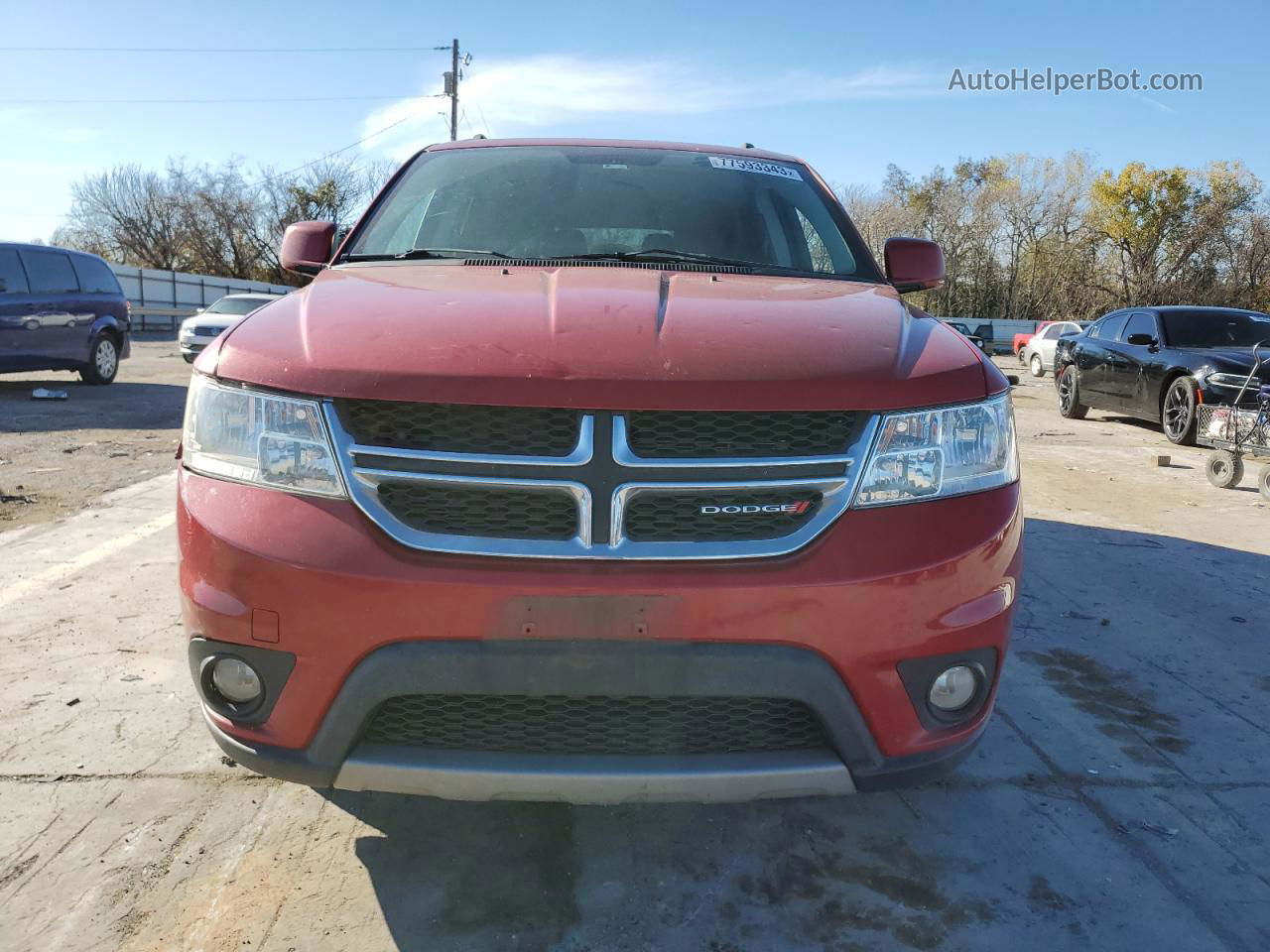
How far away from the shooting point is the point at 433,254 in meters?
2.86

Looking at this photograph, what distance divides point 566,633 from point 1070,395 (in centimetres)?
1317

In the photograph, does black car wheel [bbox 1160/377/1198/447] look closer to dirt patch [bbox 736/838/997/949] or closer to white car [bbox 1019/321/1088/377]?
dirt patch [bbox 736/838/997/949]

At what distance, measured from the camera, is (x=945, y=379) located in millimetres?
2043

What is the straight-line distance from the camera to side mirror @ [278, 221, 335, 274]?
3225 mm

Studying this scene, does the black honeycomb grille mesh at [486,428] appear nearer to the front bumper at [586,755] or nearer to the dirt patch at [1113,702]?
the front bumper at [586,755]

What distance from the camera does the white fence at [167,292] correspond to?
34406mm

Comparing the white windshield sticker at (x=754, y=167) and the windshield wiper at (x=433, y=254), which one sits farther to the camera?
the white windshield sticker at (x=754, y=167)

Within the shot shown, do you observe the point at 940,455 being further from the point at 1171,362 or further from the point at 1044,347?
the point at 1044,347

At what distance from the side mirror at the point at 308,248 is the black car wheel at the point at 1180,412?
31.8 feet

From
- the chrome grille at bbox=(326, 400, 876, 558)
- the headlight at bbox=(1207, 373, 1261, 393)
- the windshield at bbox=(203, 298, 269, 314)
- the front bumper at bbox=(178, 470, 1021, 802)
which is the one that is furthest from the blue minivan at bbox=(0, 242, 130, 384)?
the headlight at bbox=(1207, 373, 1261, 393)

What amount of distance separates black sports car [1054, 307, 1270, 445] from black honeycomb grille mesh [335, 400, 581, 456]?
919 cm

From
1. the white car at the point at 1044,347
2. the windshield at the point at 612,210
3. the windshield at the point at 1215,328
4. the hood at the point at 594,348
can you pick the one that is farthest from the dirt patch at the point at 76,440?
the white car at the point at 1044,347

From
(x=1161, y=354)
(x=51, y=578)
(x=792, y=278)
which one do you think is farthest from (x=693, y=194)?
(x=1161, y=354)

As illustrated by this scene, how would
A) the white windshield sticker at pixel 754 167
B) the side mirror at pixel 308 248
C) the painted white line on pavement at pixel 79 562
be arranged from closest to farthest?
the side mirror at pixel 308 248 → the white windshield sticker at pixel 754 167 → the painted white line on pavement at pixel 79 562
